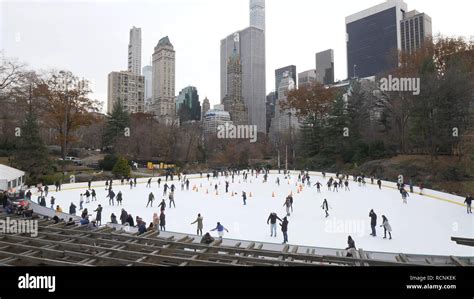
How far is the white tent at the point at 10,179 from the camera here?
Answer: 69.2ft

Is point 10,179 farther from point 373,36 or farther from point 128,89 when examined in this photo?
point 373,36

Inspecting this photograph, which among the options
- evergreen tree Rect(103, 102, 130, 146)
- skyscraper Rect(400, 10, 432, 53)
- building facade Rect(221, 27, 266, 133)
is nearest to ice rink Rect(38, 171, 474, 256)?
evergreen tree Rect(103, 102, 130, 146)

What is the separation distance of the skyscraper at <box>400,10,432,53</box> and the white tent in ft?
367

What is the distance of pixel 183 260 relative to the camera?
5941 millimetres

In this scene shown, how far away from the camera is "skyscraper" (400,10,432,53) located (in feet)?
341

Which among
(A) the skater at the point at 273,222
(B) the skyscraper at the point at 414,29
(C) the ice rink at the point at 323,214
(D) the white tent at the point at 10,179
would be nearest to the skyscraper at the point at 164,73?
(B) the skyscraper at the point at 414,29

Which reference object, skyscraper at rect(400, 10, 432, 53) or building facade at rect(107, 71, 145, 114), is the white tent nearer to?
building facade at rect(107, 71, 145, 114)

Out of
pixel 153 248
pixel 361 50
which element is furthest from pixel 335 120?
pixel 361 50

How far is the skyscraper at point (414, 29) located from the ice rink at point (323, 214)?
10026cm

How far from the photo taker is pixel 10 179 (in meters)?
22.0

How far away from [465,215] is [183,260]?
661 inches

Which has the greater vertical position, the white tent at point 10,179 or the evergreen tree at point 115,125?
the evergreen tree at point 115,125

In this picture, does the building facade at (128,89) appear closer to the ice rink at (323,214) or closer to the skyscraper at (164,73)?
the skyscraper at (164,73)
